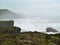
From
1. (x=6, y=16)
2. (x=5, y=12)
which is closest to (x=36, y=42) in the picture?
(x=5, y=12)

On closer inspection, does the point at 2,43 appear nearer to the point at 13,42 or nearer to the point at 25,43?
the point at 13,42

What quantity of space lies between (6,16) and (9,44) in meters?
18.8

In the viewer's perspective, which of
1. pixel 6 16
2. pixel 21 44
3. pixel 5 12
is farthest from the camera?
pixel 6 16

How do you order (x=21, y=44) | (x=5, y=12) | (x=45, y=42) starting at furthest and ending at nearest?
1. (x=5, y=12)
2. (x=45, y=42)
3. (x=21, y=44)

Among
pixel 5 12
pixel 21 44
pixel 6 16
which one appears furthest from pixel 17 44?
pixel 6 16

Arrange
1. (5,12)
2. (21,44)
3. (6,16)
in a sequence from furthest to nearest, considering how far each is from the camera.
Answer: (6,16), (5,12), (21,44)

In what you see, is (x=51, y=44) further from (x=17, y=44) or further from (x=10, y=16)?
(x=10, y=16)

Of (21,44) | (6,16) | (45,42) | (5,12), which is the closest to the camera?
(21,44)

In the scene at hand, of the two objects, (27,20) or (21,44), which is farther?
(27,20)

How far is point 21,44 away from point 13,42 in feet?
1.61

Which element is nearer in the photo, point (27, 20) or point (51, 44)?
point (51, 44)

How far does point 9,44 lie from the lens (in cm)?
780

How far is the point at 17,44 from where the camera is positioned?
776 centimetres

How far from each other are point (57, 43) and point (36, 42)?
977mm
